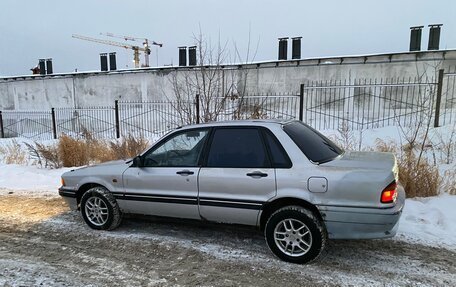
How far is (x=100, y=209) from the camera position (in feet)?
16.1

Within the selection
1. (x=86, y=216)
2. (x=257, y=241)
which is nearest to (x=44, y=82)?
(x=86, y=216)

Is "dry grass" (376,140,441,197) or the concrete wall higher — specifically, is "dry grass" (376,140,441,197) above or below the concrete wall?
below

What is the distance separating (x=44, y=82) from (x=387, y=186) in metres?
29.7

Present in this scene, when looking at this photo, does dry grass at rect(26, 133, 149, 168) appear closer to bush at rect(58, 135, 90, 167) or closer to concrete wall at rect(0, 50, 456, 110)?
bush at rect(58, 135, 90, 167)

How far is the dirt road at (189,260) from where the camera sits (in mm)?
3477

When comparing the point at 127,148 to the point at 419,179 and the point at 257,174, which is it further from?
the point at 419,179

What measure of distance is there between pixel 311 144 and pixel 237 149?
90cm

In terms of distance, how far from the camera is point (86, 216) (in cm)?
500

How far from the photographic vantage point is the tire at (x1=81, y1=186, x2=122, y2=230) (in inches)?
190

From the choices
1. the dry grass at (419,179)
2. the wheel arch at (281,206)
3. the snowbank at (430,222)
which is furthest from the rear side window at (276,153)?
the dry grass at (419,179)

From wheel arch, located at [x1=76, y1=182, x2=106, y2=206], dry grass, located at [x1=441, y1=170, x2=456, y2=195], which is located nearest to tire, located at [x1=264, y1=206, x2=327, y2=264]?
wheel arch, located at [x1=76, y1=182, x2=106, y2=206]

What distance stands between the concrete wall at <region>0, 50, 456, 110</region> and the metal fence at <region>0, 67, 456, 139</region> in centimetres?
69

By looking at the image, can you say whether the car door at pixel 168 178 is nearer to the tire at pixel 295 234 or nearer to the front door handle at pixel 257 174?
the front door handle at pixel 257 174

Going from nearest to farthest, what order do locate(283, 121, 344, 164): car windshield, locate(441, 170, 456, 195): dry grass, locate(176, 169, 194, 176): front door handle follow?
locate(283, 121, 344, 164): car windshield < locate(176, 169, 194, 176): front door handle < locate(441, 170, 456, 195): dry grass
